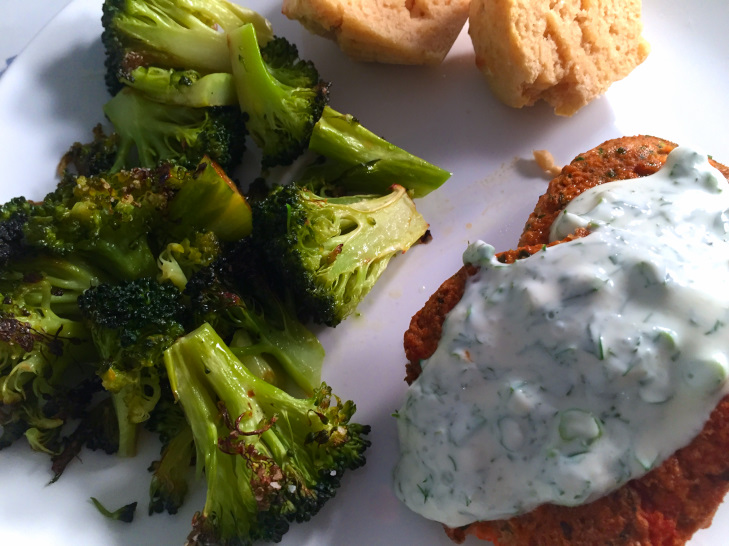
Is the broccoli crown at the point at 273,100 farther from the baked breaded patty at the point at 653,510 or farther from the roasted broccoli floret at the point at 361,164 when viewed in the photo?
the baked breaded patty at the point at 653,510

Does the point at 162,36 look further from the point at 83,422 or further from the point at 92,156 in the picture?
the point at 83,422

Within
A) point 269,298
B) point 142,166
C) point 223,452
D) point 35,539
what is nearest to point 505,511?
point 223,452

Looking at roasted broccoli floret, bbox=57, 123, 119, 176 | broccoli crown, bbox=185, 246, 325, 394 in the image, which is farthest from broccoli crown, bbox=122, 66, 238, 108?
broccoli crown, bbox=185, 246, 325, 394

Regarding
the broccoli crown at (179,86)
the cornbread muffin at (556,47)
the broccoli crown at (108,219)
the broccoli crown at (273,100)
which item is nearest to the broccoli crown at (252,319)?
the broccoli crown at (108,219)

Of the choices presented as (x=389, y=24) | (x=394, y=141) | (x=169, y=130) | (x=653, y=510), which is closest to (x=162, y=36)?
(x=169, y=130)

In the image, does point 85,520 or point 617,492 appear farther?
point 85,520

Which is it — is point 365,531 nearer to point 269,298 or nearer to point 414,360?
point 414,360
